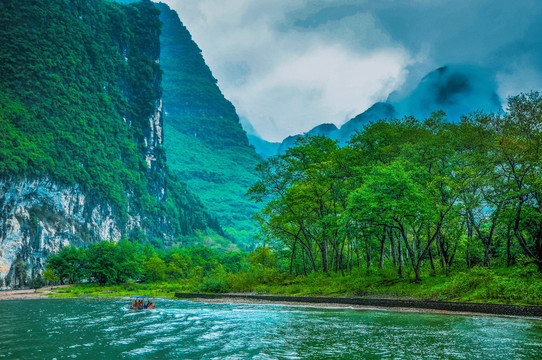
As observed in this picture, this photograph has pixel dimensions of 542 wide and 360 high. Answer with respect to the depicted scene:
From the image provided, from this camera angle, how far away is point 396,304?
103ft

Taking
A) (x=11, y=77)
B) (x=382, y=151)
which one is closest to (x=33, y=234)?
(x=11, y=77)

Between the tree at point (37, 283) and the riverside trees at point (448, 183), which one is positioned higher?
the riverside trees at point (448, 183)

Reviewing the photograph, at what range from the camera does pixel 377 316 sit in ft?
89.8

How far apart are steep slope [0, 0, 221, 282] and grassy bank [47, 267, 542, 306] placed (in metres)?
76.0

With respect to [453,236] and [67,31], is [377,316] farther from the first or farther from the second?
[67,31]

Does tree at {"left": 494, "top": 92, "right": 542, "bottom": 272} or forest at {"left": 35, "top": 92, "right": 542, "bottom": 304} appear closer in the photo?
tree at {"left": 494, "top": 92, "right": 542, "bottom": 272}

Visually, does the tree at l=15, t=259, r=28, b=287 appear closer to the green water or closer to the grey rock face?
the grey rock face

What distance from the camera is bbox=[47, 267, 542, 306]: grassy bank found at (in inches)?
996

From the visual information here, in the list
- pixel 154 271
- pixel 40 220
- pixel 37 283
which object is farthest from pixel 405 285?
pixel 40 220

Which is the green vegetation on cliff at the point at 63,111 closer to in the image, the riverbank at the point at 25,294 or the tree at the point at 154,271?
the riverbank at the point at 25,294

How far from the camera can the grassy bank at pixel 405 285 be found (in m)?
25.3

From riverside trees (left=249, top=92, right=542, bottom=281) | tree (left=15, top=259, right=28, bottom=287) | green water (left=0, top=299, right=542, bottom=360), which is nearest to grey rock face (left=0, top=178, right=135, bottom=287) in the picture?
tree (left=15, top=259, right=28, bottom=287)

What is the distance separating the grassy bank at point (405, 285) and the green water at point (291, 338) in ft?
9.08

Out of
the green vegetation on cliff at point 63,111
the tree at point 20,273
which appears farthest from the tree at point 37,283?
the green vegetation on cliff at point 63,111
